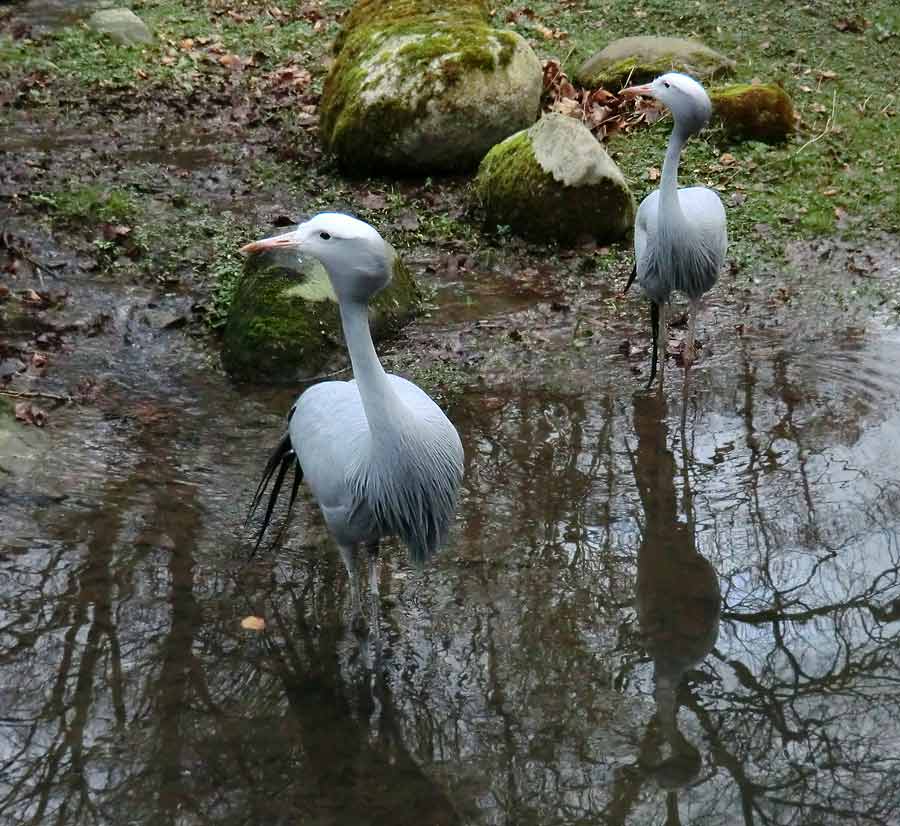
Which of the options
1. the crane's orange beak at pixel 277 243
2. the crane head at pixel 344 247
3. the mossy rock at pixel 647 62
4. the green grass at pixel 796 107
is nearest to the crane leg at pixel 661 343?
the green grass at pixel 796 107

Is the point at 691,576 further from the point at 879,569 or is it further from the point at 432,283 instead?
the point at 432,283

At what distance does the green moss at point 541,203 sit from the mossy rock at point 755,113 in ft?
6.62

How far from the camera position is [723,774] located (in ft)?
12.7

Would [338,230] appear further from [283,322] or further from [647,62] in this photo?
[647,62]

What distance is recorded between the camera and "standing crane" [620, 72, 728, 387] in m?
6.04

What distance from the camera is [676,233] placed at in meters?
6.27

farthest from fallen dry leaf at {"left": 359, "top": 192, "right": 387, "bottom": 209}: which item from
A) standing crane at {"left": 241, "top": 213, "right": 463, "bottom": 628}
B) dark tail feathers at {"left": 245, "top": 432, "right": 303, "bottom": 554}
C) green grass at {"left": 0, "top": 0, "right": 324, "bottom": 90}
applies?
standing crane at {"left": 241, "top": 213, "right": 463, "bottom": 628}

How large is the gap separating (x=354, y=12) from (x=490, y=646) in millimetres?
8206

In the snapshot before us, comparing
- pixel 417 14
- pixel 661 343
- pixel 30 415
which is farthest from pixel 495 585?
pixel 417 14

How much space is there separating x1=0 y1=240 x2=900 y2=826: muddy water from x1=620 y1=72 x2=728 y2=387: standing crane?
51cm

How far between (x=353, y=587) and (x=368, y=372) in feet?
3.61

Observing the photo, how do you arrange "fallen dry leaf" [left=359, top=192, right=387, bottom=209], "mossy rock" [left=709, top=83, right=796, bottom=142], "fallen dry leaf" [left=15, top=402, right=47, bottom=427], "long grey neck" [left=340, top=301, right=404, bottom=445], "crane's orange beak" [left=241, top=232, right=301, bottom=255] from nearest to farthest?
"crane's orange beak" [left=241, top=232, right=301, bottom=255] → "long grey neck" [left=340, top=301, right=404, bottom=445] → "fallen dry leaf" [left=15, top=402, right=47, bottom=427] → "fallen dry leaf" [left=359, top=192, right=387, bottom=209] → "mossy rock" [left=709, top=83, right=796, bottom=142]

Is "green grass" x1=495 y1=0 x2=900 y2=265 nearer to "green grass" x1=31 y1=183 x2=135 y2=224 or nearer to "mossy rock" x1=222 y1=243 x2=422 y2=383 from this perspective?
"mossy rock" x1=222 y1=243 x2=422 y2=383

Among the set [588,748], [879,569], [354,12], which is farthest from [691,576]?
[354,12]
